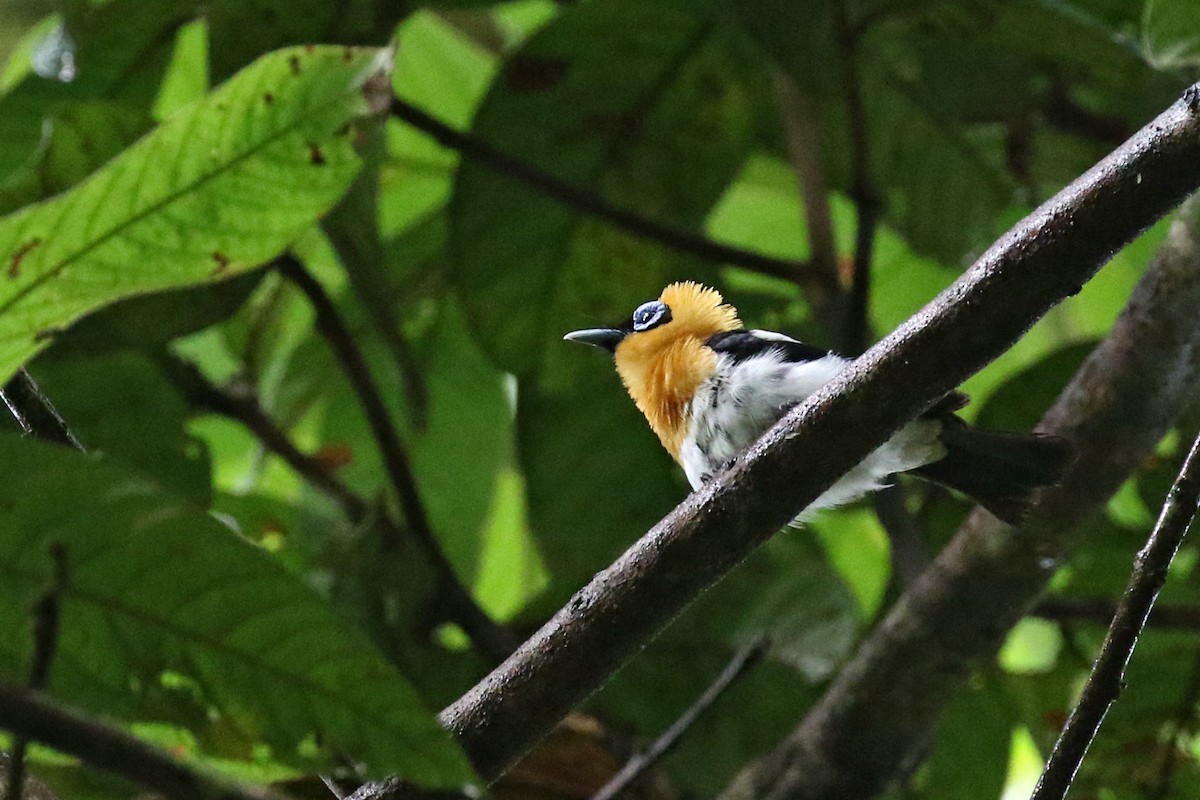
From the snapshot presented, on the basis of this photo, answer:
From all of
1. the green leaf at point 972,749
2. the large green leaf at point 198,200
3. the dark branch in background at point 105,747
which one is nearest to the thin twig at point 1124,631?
the dark branch in background at point 105,747

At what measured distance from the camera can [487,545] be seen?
11.5 ft

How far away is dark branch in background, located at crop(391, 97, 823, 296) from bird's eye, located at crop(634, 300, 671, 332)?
0.39 feet

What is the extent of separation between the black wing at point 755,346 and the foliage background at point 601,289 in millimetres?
298

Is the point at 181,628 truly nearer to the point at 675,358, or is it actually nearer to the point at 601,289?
the point at 675,358

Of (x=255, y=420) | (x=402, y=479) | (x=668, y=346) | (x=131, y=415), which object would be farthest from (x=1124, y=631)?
(x=255, y=420)

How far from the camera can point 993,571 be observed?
7.22 feet

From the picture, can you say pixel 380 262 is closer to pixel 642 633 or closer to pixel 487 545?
pixel 487 545

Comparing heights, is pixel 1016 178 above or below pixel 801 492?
below

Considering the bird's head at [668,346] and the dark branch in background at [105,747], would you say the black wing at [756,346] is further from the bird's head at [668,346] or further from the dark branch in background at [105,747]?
the dark branch in background at [105,747]

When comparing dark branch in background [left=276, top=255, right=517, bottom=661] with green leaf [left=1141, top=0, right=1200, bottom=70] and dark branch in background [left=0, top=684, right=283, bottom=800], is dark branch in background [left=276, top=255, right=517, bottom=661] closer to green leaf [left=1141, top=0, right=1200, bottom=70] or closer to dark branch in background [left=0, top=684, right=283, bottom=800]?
green leaf [left=1141, top=0, right=1200, bottom=70]

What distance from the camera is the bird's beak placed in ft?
8.97

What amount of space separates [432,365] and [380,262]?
75 cm

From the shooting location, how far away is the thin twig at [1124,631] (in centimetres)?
121

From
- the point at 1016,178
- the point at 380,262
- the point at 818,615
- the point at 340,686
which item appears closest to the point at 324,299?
the point at 380,262
